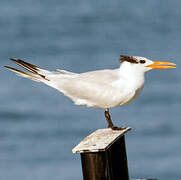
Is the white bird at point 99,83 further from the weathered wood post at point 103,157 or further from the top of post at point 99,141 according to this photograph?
the weathered wood post at point 103,157

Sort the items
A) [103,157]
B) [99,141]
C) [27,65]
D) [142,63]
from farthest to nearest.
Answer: [142,63], [27,65], [99,141], [103,157]

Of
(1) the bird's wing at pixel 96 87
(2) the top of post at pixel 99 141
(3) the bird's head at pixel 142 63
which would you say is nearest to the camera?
(2) the top of post at pixel 99 141

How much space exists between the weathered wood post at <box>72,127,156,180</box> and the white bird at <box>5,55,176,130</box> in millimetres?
655

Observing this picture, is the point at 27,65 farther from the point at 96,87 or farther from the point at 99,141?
the point at 99,141

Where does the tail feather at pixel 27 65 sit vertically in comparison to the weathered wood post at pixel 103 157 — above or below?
above

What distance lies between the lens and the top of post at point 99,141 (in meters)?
3.71

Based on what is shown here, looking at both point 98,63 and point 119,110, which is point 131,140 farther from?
point 98,63

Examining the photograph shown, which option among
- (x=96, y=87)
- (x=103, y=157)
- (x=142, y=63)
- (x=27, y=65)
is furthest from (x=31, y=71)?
(x=103, y=157)

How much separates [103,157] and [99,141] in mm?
180

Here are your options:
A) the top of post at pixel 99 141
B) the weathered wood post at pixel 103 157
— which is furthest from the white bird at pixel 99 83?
the weathered wood post at pixel 103 157

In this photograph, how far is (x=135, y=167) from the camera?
953cm

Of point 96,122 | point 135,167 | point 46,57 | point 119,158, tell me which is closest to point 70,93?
point 119,158

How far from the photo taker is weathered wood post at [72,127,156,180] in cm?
371

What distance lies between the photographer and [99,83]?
186 inches
